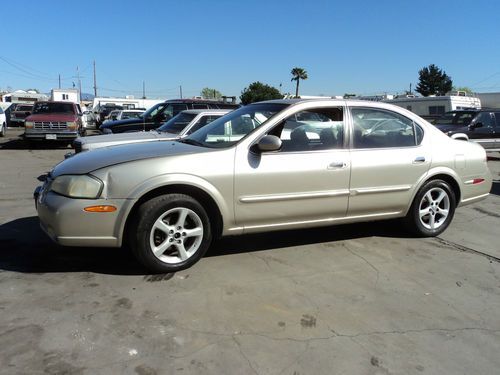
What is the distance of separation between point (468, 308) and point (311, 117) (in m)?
2.34

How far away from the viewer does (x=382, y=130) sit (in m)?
5.28

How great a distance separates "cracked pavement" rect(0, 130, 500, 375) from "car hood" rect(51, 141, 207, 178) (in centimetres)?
94

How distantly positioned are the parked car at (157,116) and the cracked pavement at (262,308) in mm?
6724

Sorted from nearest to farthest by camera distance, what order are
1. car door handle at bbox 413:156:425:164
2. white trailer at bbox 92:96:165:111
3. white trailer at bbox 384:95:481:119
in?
car door handle at bbox 413:156:425:164 < white trailer at bbox 384:95:481:119 < white trailer at bbox 92:96:165:111

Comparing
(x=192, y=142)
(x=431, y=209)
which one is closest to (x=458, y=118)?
(x=431, y=209)

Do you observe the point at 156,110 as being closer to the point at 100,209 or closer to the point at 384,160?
the point at 384,160

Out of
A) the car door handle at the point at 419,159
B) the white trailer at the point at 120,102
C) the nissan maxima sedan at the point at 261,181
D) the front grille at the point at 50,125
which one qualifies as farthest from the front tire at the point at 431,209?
the white trailer at the point at 120,102

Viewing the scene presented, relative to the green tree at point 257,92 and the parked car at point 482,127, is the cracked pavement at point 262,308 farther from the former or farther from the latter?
the green tree at point 257,92

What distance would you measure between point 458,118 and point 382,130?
1200 cm

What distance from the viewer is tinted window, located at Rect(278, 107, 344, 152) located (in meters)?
4.78

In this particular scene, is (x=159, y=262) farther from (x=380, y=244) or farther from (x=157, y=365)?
(x=380, y=244)

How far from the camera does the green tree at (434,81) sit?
279ft

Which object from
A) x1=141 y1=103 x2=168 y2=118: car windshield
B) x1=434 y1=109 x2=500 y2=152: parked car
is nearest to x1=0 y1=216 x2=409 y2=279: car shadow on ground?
x1=141 y1=103 x2=168 y2=118: car windshield

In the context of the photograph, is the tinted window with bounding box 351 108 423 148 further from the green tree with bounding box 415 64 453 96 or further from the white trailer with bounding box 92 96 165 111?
the green tree with bounding box 415 64 453 96
